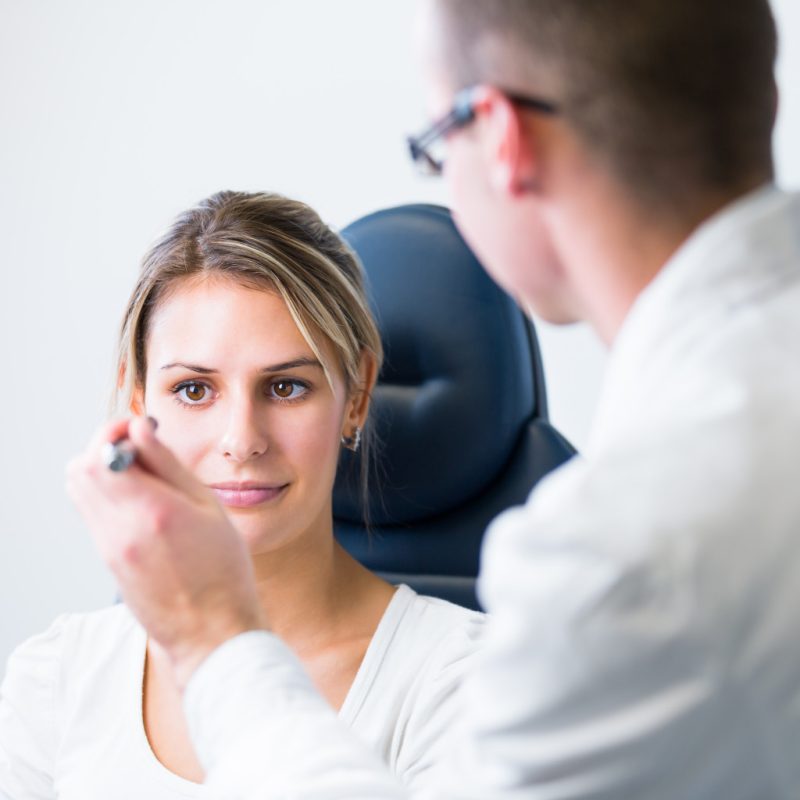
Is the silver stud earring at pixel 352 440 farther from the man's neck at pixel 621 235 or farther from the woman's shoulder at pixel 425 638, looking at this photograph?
the man's neck at pixel 621 235

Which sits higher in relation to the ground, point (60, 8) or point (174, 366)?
point (60, 8)

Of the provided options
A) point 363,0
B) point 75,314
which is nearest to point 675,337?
point 363,0

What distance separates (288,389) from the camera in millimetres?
1533

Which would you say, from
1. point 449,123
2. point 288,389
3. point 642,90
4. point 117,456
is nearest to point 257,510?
point 288,389

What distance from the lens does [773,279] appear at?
0.74 metres

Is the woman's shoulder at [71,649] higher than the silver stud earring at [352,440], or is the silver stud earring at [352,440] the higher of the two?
the silver stud earring at [352,440]

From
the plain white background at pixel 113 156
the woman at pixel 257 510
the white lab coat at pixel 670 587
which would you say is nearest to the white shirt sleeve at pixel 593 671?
the white lab coat at pixel 670 587

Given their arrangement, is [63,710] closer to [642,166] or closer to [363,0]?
[642,166]

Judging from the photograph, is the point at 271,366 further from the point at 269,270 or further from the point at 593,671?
the point at 593,671

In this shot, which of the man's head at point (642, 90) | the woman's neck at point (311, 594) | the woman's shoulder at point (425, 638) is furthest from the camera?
the woman's neck at point (311, 594)

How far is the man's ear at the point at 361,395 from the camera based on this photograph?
5.29ft

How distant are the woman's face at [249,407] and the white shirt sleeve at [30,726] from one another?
371mm

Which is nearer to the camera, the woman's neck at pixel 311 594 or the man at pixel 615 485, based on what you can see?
the man at pixel 615 485

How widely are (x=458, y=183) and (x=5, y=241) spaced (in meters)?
2.17
